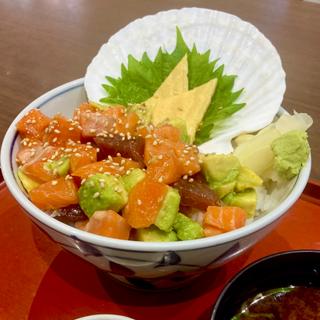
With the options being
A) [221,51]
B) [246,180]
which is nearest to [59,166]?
[246,180]

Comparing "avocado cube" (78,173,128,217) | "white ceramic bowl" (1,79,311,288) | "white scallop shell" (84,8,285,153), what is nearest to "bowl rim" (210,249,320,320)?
"white ceramic bowl" (1,79,311,288)

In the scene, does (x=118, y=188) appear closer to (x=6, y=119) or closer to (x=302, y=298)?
(x=302, y=298)

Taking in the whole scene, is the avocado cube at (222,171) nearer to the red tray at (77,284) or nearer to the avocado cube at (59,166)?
the red tray at (77,284)

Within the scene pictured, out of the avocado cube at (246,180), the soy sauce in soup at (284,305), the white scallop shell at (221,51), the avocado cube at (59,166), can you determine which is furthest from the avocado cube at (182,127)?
the soy sauce in soup at (284,305)

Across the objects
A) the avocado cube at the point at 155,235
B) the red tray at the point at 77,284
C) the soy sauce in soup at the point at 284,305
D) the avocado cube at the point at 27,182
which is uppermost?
the avocado cube at the point at 155,235

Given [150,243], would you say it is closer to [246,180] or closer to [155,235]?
[155,235]

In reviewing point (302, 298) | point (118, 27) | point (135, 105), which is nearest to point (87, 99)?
point (135, 105)
